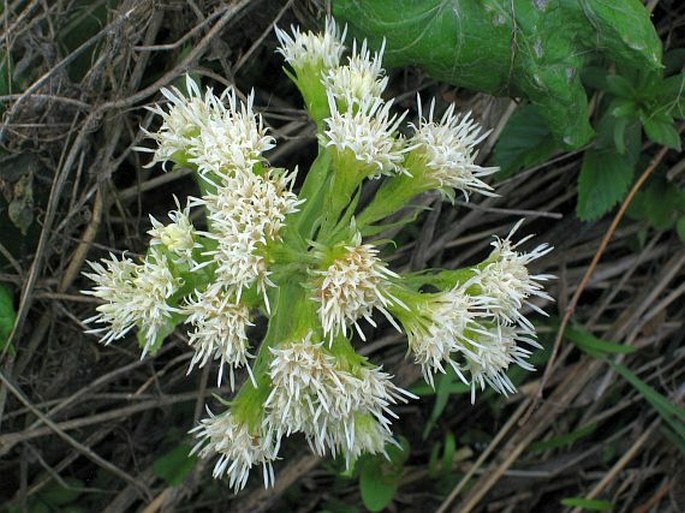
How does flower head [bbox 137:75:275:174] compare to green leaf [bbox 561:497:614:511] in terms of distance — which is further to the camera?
green leaf [bbox 561:497:614:511]

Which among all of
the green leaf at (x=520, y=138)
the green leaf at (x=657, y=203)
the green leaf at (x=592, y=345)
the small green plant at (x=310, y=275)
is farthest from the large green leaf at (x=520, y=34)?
the green leaf at (x=592, y=345)

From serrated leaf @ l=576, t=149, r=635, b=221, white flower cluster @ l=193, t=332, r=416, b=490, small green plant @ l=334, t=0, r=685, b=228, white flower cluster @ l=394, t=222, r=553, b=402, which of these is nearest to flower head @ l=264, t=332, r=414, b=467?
white flower cluster @ l=193, t=332, r=416, b=490

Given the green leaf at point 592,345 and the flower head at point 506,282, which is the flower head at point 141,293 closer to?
Answer: the flower head at point 506,282

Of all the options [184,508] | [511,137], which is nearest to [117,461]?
[184,508]

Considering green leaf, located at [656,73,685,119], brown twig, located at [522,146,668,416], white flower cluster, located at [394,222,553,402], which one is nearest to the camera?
white flower cluster, located at [394,222,553,402]

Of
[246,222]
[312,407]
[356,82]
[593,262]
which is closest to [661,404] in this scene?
[593,262]

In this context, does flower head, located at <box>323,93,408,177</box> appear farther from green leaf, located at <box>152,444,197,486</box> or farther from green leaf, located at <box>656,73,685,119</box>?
green leaf, located at <box>152,444,197,486</box>
